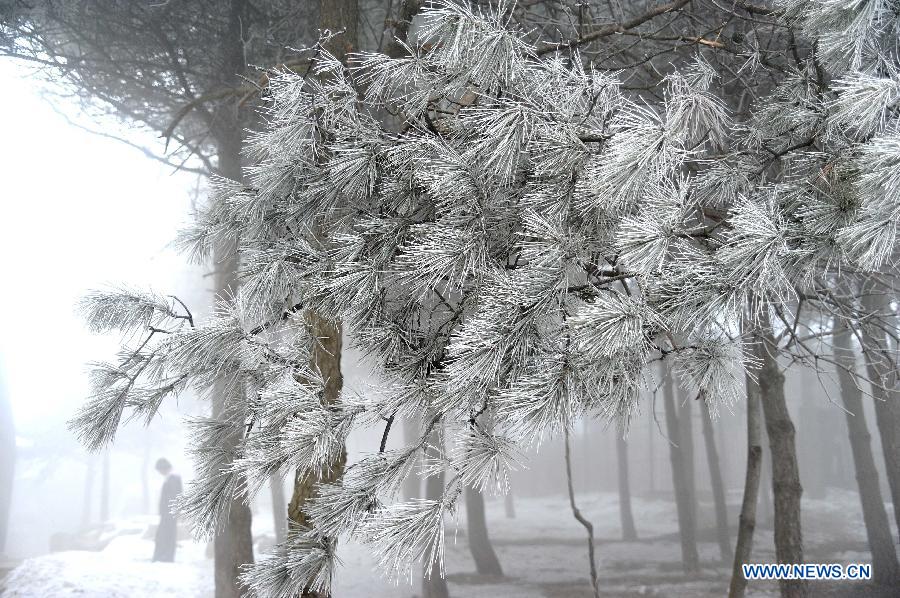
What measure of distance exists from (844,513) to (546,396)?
13.6 ft

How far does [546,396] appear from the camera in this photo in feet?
3.39

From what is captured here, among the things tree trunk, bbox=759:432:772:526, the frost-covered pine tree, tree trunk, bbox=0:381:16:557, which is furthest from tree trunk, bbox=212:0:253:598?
tree trunk, bbox=759:432:772:526

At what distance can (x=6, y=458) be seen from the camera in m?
3.04

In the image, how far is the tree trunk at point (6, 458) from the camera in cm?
303

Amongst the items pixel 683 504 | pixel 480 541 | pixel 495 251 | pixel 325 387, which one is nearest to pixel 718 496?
pixel 683 504

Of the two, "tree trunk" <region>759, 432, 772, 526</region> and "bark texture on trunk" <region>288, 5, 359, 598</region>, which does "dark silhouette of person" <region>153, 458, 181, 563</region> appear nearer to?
"bark texture on trunk" <region>288, 5, 359, 598</region>

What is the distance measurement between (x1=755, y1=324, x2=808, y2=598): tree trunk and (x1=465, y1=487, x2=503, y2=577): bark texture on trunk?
66.4 inches

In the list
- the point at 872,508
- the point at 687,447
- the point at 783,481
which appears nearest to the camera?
the point at 783,481

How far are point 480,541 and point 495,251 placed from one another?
9.58ft

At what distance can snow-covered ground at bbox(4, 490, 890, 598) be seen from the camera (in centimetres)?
290

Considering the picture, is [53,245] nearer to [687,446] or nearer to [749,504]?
[749,504]

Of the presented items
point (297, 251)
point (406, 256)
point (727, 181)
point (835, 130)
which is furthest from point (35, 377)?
point (835, 130)

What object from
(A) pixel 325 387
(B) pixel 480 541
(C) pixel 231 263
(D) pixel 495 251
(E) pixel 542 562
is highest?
(C) pixel 231 263

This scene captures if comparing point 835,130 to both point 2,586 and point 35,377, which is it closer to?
point 35,377
